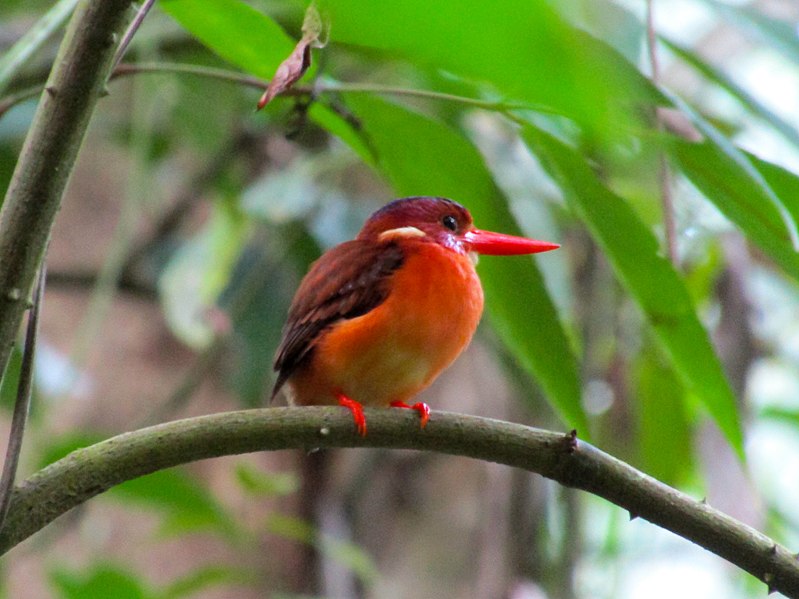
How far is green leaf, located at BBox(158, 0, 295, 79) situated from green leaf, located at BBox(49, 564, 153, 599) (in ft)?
3.79

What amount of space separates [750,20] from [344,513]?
170cm

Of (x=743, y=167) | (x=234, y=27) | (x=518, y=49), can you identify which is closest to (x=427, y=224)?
(x=234, y=27)

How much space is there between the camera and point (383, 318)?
1.44 m

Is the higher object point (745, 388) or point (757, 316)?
point (757, 316)

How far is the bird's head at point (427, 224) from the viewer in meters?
1.64

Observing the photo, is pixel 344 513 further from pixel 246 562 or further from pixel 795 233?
pixel 795 233

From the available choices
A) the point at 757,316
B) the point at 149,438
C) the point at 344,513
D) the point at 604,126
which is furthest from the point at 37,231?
the point at 344,513

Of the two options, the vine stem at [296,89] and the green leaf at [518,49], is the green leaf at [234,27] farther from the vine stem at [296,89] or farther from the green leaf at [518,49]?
the green leaf at [518,49]

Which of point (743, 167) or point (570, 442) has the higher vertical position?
point (743, 167)

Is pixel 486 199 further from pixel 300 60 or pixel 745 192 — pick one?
pixel 300 60

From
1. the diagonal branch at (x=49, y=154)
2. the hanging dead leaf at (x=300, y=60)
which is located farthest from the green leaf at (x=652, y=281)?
the diagonal branch at (x=49, y=154)

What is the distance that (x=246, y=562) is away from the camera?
278 centimetres

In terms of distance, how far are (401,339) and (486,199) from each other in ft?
0.74

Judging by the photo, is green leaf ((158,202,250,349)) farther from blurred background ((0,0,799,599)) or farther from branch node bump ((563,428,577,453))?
branch node bump ((563,428,577,453))
